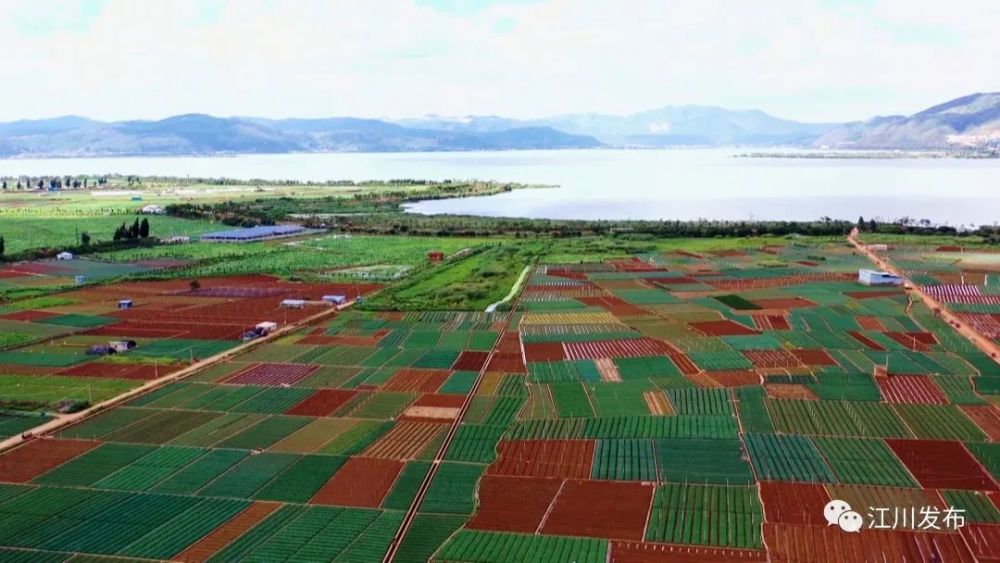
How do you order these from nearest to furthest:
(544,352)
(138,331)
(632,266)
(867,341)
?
1. (544,352)
2. (867,341)
3. (138,331)
4. (632,266)

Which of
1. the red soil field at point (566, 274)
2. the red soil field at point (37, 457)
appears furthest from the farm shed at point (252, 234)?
the red soil field at point (37, 457)

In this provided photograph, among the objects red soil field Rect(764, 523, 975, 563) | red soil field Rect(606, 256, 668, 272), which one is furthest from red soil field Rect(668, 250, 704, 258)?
red soil field Rect(764, 523, 975, 563)

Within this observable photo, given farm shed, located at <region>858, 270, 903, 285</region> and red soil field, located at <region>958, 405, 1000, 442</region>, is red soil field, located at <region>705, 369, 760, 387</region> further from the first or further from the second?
farm shed, located at <region>858, 270, 903, 285</region>

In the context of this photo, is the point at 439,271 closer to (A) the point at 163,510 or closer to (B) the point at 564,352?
(B) the point at 564,352

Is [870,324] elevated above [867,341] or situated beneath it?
elevated above

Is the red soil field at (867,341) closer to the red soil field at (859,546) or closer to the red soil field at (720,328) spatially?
the red soil field at (720,328)

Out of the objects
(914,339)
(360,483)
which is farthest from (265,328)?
(914,339)

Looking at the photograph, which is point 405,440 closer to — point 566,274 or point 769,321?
point 769,321
